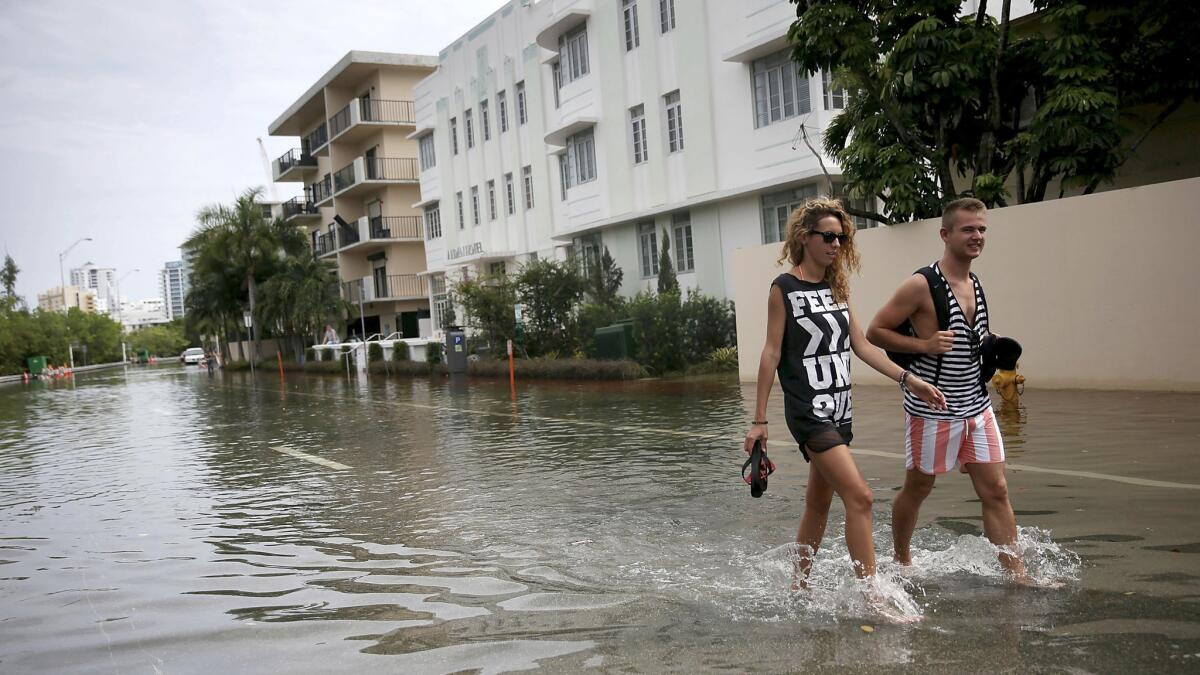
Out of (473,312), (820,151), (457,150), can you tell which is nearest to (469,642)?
(820,151)

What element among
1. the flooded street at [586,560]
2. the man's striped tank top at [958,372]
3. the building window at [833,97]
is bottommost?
the flooded street at [586,560]

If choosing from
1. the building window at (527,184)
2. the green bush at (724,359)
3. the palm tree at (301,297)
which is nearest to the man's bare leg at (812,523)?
the green bush at (724,359)

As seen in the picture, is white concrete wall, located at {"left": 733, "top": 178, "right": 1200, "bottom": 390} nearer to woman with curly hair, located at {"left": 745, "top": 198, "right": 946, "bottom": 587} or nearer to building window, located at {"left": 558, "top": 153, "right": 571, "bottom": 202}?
woman with curly hair, located at {"left": 745, "top": 198, "right": 946, "bottom": 587}

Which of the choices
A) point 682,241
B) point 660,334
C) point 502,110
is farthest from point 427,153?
point 660,334

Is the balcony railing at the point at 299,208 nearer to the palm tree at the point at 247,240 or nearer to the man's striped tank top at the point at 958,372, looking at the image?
the palm tree at the point at 247,240

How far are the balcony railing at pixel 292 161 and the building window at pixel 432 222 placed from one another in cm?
2054

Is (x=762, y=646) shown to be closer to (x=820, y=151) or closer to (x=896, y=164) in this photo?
(x=896, y=164)

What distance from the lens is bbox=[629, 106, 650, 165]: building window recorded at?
2898cm

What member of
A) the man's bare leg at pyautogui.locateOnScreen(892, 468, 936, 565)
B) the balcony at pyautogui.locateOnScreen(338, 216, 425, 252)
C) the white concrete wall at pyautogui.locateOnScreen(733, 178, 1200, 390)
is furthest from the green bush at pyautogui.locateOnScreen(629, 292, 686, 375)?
the balcony at pyautogui.locateOnScreen(338, 216, 425, 252)

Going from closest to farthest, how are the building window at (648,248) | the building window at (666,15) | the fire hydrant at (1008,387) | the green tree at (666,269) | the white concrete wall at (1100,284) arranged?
1. the fire hydrant at (1008,387)
2. the white concrete wall at (1100,284)
3. the green tree at (666,269)
4. the building window at (666,15)
5. the building window at (648,248)

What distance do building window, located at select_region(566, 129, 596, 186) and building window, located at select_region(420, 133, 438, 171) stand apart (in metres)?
15.2

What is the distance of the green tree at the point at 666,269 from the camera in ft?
88.0

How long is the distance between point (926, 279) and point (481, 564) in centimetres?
310

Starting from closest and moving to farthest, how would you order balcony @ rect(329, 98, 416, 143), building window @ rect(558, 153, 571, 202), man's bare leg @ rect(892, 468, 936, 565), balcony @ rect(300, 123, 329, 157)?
man's bare leg @ rect(892, 468, 936, 565)
building window @ rect(558, 153, 571, 202)
balcony @ rect(329, 98, 416, 143)
balcony @ rect(300, 123, 329, 157)
